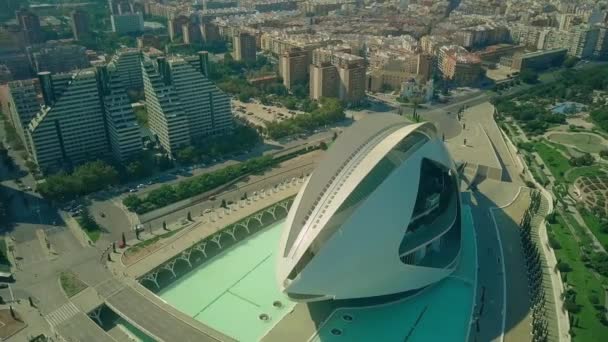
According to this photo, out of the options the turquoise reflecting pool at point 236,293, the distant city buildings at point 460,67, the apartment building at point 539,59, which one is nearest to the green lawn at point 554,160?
the distant city buildings at point 460,67

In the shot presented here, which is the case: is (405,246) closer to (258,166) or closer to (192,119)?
(258,166)

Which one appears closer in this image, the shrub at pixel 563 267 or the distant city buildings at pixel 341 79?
the shrub at pixel 563 267

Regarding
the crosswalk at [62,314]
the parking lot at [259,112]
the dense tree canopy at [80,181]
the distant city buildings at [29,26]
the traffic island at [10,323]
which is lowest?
the traffic island at [10,323]

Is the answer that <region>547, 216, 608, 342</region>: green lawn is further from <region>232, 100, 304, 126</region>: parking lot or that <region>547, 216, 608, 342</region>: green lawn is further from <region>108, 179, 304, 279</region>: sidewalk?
<region>232, 100, 304, 126</region>: parking lot

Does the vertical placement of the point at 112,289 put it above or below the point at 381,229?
below

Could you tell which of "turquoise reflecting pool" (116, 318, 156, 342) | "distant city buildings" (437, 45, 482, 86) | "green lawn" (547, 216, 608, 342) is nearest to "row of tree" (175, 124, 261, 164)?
"turquoise reflecting pool" (116, 318, 156, 342)

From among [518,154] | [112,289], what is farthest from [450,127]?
[112,289]

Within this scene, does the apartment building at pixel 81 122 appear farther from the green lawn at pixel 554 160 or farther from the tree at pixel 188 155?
the green lawn at pixel 554 160
